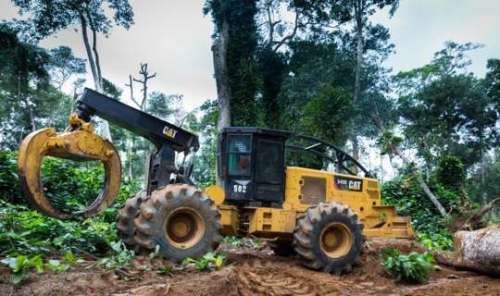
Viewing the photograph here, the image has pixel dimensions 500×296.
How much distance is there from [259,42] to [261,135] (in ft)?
67.5

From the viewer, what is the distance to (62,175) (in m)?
11.8

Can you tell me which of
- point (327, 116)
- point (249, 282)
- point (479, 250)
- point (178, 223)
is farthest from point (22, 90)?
point (479, 250)

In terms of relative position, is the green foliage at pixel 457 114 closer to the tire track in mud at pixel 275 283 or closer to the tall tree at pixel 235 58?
the tall tree at pixel 235 58

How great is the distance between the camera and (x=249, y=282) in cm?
585

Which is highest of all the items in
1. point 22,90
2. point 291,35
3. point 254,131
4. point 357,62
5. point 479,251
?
point 291,35

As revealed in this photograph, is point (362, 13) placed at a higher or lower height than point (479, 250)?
higher

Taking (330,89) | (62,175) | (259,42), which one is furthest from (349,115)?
(62,175)

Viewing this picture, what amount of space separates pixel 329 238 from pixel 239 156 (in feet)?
6.37

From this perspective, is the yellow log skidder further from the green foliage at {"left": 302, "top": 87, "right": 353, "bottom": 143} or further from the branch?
the branch

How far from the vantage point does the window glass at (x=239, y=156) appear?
8.00 metres

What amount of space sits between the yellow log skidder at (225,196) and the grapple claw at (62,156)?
0.5 inches

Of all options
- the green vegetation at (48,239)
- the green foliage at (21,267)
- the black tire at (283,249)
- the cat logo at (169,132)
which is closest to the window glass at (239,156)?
the cat logo at (169,132)

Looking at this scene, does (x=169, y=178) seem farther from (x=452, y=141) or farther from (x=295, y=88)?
(x=452, y=141)

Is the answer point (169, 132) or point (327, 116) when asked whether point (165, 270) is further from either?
point (327, 116)
